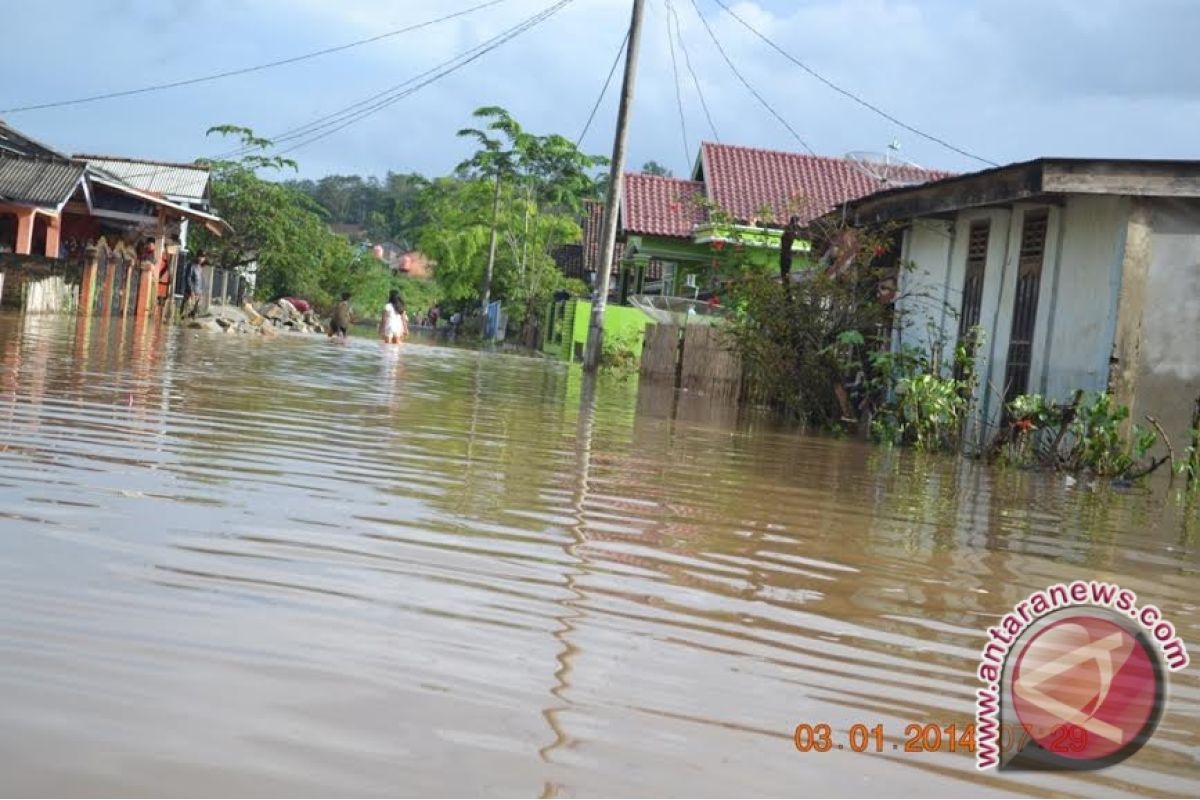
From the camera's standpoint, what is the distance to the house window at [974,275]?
17.1 metres

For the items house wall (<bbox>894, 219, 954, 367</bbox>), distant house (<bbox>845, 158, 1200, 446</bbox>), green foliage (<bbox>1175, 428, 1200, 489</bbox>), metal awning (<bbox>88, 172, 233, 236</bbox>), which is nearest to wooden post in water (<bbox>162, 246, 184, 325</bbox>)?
metal awning (<bbox>88, 172, 233, 236</bbox>)

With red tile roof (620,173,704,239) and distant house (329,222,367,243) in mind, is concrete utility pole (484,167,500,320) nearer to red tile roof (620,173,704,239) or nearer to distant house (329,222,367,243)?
red tile roof (620,173,704,239)

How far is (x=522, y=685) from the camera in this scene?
3.96m

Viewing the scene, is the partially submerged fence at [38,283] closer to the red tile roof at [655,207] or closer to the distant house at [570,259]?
the red tile roof at [655,207]

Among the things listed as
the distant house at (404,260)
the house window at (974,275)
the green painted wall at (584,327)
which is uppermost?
the distant house at (404,260)

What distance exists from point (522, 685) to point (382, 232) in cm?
14566

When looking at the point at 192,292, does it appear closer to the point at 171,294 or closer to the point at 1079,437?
the point at 171,294

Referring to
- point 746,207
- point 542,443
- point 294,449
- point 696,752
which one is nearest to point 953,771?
point 696,752

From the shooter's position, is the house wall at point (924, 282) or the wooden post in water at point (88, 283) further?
the wooden post in water at point (88, 283)

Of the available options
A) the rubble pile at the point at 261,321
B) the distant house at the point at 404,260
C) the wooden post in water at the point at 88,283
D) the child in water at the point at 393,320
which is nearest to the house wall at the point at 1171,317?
the wooden post in water at the point at 88,283

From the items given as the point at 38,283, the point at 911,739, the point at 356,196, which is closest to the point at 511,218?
the point at 38,283

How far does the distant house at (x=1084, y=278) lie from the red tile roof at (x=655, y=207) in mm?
23065

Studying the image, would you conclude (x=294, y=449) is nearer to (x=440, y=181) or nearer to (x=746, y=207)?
(x=746, y=207)

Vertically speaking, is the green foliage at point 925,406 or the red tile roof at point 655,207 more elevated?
the red tile roof at point 655,207
